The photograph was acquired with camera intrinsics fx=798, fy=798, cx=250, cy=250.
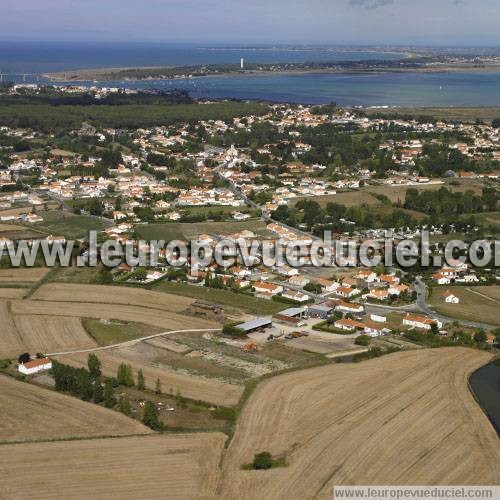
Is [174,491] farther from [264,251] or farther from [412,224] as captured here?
[412,224]

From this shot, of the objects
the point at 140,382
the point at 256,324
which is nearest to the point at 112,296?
the point at 256,324

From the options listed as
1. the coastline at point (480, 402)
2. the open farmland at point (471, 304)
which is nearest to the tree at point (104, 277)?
the open farmland at point (471, 304)

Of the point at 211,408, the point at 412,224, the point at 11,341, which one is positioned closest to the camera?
the point at 211,408

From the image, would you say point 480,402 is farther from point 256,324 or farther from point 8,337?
point 8,337

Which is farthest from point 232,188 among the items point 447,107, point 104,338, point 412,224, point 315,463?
point 447,107

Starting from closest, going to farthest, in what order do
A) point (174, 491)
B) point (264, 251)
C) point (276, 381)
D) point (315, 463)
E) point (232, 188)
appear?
point (174, 491), point (315, 463), point (276, 381), point (264, 251), point (232, 188)

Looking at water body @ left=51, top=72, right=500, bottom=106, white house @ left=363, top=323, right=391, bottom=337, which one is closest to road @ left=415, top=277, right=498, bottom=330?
white house @ left=363, top=323, right=391, bottom=337

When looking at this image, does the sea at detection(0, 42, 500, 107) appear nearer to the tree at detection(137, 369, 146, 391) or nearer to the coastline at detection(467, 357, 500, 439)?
the coastline at detection(467, 357, 500, 439)
